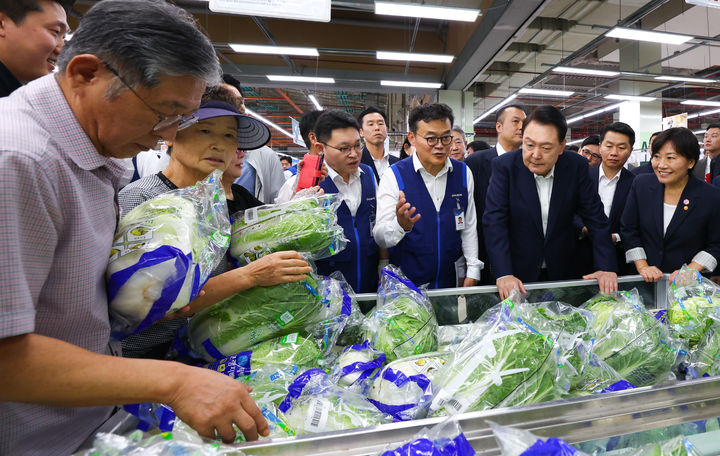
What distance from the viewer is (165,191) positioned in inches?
52.6

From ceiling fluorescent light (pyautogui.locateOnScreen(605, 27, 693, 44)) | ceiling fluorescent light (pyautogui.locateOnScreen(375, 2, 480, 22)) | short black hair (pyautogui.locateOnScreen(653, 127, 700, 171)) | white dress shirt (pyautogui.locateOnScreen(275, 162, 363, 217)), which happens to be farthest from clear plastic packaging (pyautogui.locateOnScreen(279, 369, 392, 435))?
ceiling fluorescent light (pyautogui.locateOnScreen(605, 27, 693, 44))

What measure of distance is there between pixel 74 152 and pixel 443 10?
6112 millimetres

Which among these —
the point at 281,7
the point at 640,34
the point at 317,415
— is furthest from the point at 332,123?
the point at 640,34

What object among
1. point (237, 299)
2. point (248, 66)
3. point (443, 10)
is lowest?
point (237, 299)

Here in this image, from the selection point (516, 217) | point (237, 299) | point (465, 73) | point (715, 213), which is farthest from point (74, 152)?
point (465, 73)

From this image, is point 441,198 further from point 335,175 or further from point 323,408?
point 323,408

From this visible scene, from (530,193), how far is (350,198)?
1.16 m

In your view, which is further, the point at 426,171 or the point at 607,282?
the point at 426,171

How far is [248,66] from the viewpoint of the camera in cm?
1000

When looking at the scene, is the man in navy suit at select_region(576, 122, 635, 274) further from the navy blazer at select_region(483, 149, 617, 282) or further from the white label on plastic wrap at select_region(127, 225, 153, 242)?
the white label on plastic wrap at select_region(127, 225, 153, 242)

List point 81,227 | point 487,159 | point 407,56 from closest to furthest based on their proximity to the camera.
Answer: point 81,227, point 487,159, point 407,56

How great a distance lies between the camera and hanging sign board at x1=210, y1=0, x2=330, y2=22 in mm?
4262

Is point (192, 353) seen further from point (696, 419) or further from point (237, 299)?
point (696, 419)

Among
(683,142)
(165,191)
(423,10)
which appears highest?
(423,10)
